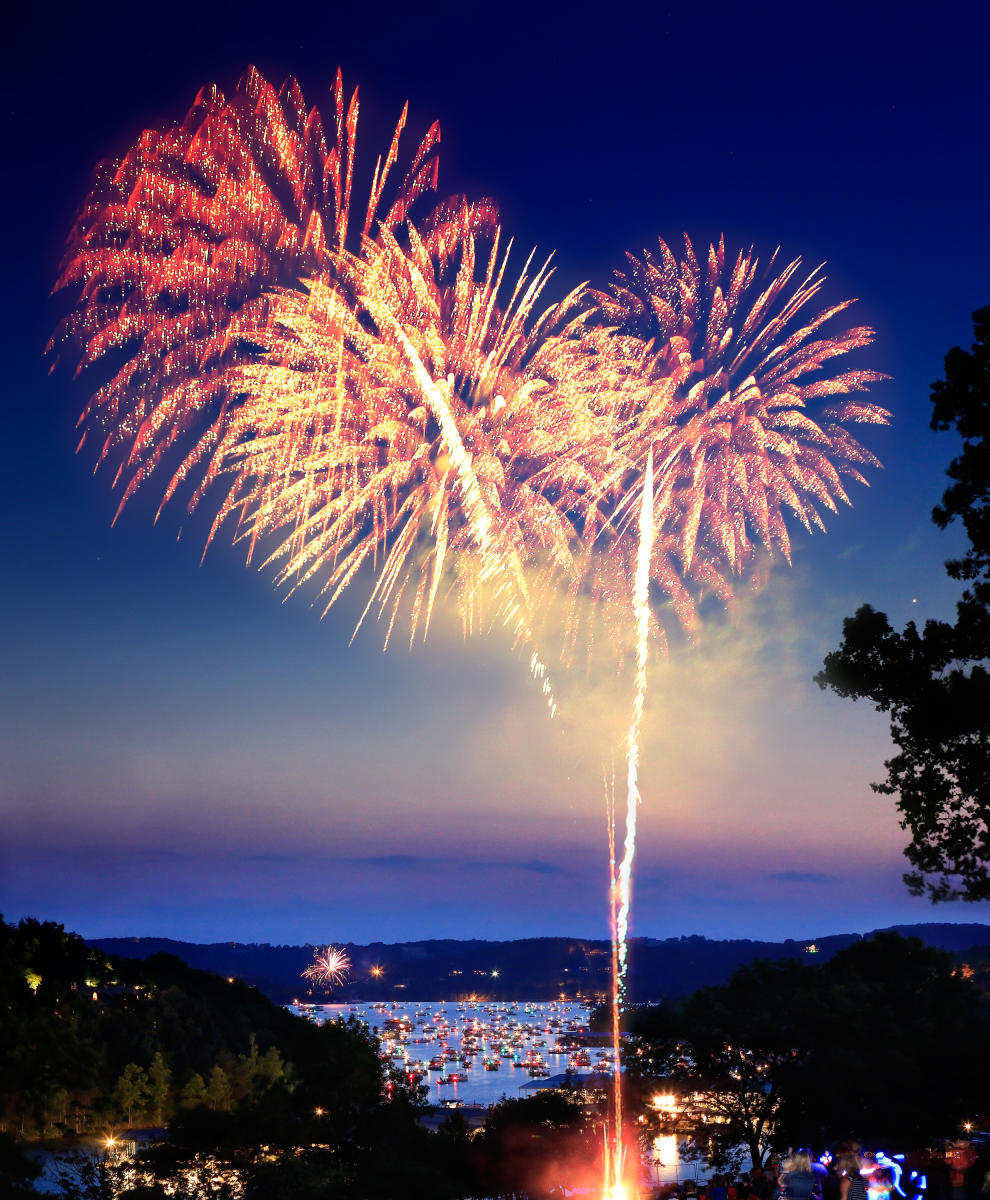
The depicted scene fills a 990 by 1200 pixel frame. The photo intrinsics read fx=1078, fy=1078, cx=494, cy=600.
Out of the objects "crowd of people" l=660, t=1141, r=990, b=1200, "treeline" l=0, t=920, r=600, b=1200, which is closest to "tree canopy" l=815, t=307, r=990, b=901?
"crowd of people" l=660, t=1141, r=990, b=1200

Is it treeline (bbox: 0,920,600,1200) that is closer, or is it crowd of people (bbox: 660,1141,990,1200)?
crowd of people (bbox: 660,1141,990,1200)

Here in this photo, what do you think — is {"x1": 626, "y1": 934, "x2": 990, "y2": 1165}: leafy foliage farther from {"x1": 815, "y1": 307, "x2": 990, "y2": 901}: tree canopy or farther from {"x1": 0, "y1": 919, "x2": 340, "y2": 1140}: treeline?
{"x1": 815, "y1": 307, "x2": 990, "y2": 901}: tree canopy

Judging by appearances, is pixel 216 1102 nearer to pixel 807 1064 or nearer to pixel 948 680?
pixel 807 1064

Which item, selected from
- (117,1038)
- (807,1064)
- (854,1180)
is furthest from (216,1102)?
(854,1180)

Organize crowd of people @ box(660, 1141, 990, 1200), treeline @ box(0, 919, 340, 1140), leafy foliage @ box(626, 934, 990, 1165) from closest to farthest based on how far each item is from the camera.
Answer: crowd of people @ box(660, 1141, 990, 1200), treeline @ box(0, 919, 340, 1140), leafy foliage @ box(626, 934, 990, 1165)

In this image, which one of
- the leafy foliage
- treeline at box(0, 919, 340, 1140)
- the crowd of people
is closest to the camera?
the crowd of people

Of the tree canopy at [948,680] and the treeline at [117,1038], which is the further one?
the treeline at [117,1038]

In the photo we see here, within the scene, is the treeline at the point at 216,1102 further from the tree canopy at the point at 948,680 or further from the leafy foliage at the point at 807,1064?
the tree canopy at the point at 948,680

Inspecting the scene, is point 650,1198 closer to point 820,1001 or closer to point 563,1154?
point 820,1001

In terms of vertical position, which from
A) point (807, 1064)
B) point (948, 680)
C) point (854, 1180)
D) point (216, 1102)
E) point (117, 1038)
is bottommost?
point (216, 1102)

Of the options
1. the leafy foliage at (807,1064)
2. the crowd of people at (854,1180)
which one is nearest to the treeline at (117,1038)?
the leafy foliage at (807,1064)

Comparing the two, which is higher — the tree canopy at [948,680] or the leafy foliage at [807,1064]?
the tree canopy at [948,680]

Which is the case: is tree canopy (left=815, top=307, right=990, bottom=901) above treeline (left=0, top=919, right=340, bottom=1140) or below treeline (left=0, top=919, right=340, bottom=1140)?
above
